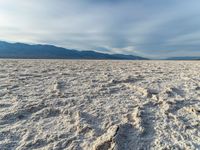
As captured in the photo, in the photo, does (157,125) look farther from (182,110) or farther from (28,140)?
(28,140)

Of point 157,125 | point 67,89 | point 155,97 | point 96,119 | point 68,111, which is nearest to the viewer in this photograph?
point 157,125

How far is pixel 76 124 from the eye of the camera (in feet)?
14.1

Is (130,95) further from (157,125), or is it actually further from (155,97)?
(157,125)

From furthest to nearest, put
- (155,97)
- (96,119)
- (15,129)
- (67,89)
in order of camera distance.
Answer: (67,89), (155,97), (96,119), (15,129)

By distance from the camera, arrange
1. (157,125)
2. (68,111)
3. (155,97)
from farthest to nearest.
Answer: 1. (155,97)
2. (68,111)
3. (157,125)

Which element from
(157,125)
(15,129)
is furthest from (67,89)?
(157,125)

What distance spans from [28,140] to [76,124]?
0.98 meters

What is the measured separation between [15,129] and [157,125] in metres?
2.75

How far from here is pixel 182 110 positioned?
524cm

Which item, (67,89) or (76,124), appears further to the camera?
(67,89)

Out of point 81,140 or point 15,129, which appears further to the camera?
point 15,129

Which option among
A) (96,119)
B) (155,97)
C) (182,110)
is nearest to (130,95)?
(155,97)

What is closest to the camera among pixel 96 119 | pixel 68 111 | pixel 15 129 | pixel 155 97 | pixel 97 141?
pixel 97 141

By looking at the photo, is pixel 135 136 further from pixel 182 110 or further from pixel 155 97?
pixel 155 97
